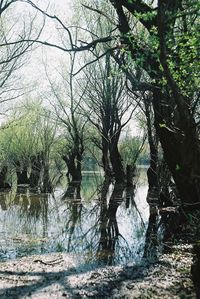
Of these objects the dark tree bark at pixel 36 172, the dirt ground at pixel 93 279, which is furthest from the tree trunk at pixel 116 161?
the dirt ground at pixel 93 279

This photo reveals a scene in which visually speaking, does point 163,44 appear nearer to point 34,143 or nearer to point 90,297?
point 90,297

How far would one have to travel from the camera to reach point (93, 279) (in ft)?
17.8

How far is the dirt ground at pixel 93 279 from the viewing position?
4.78 meters

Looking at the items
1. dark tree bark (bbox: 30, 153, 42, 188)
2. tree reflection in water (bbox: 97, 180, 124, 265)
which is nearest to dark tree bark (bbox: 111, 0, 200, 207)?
tree reflection in water (bbox: 97, 180, 124, 265)

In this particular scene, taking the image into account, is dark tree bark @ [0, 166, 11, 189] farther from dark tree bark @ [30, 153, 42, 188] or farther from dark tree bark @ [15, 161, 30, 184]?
dark tree bark @ [15, 161, 30, 184]

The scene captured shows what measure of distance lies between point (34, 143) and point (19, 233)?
21.6 m

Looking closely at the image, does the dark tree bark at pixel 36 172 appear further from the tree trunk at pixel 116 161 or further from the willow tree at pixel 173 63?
the willow tree at pixel 173 63

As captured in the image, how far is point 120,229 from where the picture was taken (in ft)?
32.2

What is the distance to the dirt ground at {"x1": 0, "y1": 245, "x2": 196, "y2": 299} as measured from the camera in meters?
4.78

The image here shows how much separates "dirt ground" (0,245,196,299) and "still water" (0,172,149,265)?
1.92ft

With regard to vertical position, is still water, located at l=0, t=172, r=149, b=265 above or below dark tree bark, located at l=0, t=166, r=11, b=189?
below

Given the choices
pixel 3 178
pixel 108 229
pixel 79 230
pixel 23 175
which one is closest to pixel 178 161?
pixel 108 229

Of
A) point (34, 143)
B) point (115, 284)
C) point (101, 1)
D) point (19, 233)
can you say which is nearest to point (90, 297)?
point (115, 284)

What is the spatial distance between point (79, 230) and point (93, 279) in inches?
167
